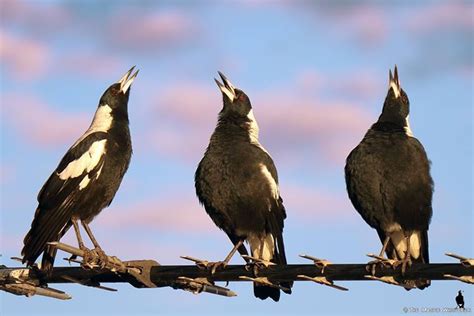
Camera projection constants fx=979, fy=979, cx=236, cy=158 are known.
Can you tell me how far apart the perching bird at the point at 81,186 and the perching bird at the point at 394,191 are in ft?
8.88

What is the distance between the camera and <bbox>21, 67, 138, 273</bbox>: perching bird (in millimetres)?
10328

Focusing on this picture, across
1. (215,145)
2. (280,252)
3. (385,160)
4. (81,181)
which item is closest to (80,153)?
(81,181)

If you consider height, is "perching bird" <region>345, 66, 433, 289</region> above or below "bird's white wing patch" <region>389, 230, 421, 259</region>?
above

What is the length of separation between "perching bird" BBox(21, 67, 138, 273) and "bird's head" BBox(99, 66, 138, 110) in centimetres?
36

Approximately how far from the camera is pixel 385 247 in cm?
1107

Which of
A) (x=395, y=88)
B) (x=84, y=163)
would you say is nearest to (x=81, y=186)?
(x=84, y=163)

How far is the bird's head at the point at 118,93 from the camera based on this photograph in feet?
40.2

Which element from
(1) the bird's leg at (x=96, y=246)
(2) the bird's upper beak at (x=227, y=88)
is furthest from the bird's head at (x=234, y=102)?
(1) the bird's leg at (x=96, y=246)

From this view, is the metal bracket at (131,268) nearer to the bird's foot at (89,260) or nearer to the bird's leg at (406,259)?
the bird's foot at (89,260)

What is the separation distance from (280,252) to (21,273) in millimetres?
3072

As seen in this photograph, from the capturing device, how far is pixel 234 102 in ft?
41.0

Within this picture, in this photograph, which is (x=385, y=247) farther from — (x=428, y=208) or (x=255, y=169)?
(x=255, y=169)

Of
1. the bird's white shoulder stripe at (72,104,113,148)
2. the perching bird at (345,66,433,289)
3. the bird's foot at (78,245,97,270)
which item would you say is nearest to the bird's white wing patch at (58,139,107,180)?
the bird's white shoulder stripe at (72,104,113,148)

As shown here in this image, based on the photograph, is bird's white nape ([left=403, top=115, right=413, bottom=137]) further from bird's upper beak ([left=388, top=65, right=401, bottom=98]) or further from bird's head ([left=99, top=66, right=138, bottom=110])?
bird's head ([left=99, top=66, right=138, bottom=110])
